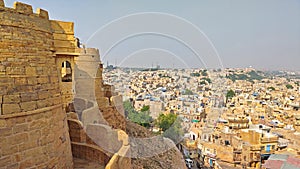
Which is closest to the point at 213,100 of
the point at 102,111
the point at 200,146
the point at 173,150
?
the point at 200,146

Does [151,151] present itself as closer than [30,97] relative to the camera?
No

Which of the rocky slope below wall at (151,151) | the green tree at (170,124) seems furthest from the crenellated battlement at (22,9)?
the green tree at (170,124)

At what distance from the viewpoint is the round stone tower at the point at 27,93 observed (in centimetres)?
407

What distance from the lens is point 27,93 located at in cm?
430

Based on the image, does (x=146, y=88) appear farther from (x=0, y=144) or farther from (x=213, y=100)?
(x=0, y=144)

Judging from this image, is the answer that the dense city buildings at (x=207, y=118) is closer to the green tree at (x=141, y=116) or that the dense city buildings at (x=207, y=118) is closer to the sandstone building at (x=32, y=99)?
the green tree at (x=141, y=116)

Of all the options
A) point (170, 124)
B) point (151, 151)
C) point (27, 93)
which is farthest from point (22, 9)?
point (170, 124)

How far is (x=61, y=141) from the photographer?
5.27 metres

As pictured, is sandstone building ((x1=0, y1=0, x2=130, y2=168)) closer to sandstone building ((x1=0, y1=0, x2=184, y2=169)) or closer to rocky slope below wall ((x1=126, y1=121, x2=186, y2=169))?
sandstone building ((x1=0, y1=0, x2=184, y2=169))

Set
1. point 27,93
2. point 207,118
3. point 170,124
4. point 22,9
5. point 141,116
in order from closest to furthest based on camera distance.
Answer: point 27,93, point 22,9, point 170,124, point 141,116, point 207,118

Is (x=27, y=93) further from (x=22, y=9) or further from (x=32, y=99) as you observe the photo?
(x=22, y=9)

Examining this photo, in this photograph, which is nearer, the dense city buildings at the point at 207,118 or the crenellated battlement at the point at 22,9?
the crenellated battlement at the point at 22,9

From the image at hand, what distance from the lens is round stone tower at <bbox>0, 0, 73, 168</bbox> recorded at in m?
4.07

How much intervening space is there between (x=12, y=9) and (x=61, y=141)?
2.56 m
